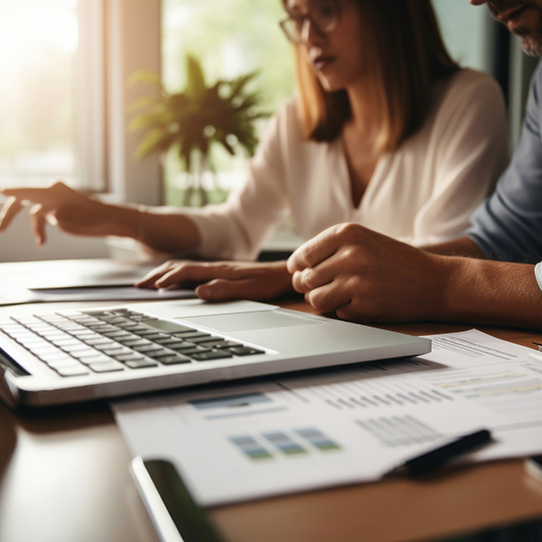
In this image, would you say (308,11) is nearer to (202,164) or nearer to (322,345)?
(202,164)

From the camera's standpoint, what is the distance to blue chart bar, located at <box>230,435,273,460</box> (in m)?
0.31

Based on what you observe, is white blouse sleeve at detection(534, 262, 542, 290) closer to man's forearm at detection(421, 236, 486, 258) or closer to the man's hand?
the man's hand

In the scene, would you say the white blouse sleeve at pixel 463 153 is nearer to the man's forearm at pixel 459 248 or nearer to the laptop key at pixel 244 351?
the man's forearm at pixel 459 248

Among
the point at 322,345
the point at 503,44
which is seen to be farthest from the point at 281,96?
the point at 322,345

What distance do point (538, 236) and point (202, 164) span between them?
1.42 m

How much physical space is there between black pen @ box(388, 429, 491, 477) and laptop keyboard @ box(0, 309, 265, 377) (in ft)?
0.57

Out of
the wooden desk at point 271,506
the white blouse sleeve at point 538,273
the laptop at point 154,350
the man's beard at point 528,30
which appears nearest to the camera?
the wooden desk at point 271,506

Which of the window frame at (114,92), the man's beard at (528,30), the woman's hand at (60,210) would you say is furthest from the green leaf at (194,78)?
the man's beard at (528,30)

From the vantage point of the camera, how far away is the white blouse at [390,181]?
1.33 metres

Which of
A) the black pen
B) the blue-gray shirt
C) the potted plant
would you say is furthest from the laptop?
the potted plant

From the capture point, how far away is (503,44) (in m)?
2.32

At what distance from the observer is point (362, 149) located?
64.1 inches

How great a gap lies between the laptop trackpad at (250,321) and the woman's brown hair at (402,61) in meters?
0.91

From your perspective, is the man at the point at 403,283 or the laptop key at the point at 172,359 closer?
the laptop key at the point at 172,359
